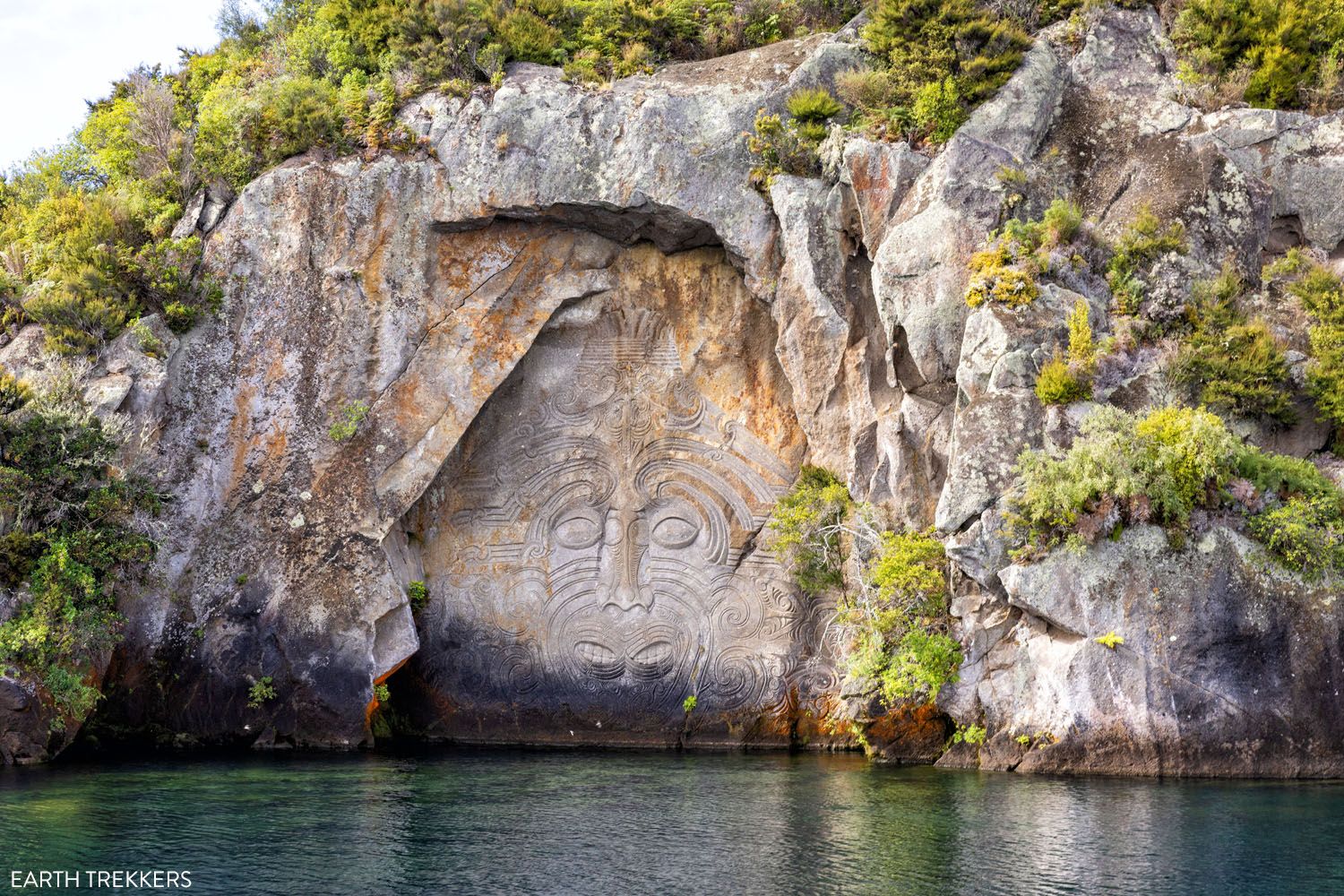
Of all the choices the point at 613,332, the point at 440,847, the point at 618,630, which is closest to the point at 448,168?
the point at 613,332

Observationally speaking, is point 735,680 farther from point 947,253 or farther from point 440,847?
point 440,847

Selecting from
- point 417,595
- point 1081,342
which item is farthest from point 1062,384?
point 417,595

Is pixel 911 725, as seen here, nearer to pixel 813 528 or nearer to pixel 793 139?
pixel 813 528

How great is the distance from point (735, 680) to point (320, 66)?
15739mm

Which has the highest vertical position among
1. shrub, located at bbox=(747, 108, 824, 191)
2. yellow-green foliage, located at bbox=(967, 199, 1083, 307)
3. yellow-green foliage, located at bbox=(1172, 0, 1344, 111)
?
yellow-green foliage, located at bbox=(1172, 0, 1344, 111)

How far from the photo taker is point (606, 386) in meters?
25.9

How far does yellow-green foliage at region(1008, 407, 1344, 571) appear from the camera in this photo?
19.0 meters

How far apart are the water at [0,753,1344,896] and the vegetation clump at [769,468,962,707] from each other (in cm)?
163

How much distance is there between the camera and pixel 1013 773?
19422 mm

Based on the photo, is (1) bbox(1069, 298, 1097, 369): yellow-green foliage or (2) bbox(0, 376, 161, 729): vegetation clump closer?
(2) bbox(0, 376, 161, 729): vegetation clump

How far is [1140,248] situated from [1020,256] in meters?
2.13

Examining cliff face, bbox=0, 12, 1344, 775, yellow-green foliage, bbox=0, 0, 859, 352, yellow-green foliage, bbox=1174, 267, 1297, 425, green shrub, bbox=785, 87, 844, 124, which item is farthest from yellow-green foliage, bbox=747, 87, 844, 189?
yellow-green foliage, bbox=1174, 267, 1297, 425

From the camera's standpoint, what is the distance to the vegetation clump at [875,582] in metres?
20.8

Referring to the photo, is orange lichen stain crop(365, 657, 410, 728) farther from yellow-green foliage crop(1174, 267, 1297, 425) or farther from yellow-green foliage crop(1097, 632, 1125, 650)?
yellow-green foliage crop(1174, 267, 1297, 425)
